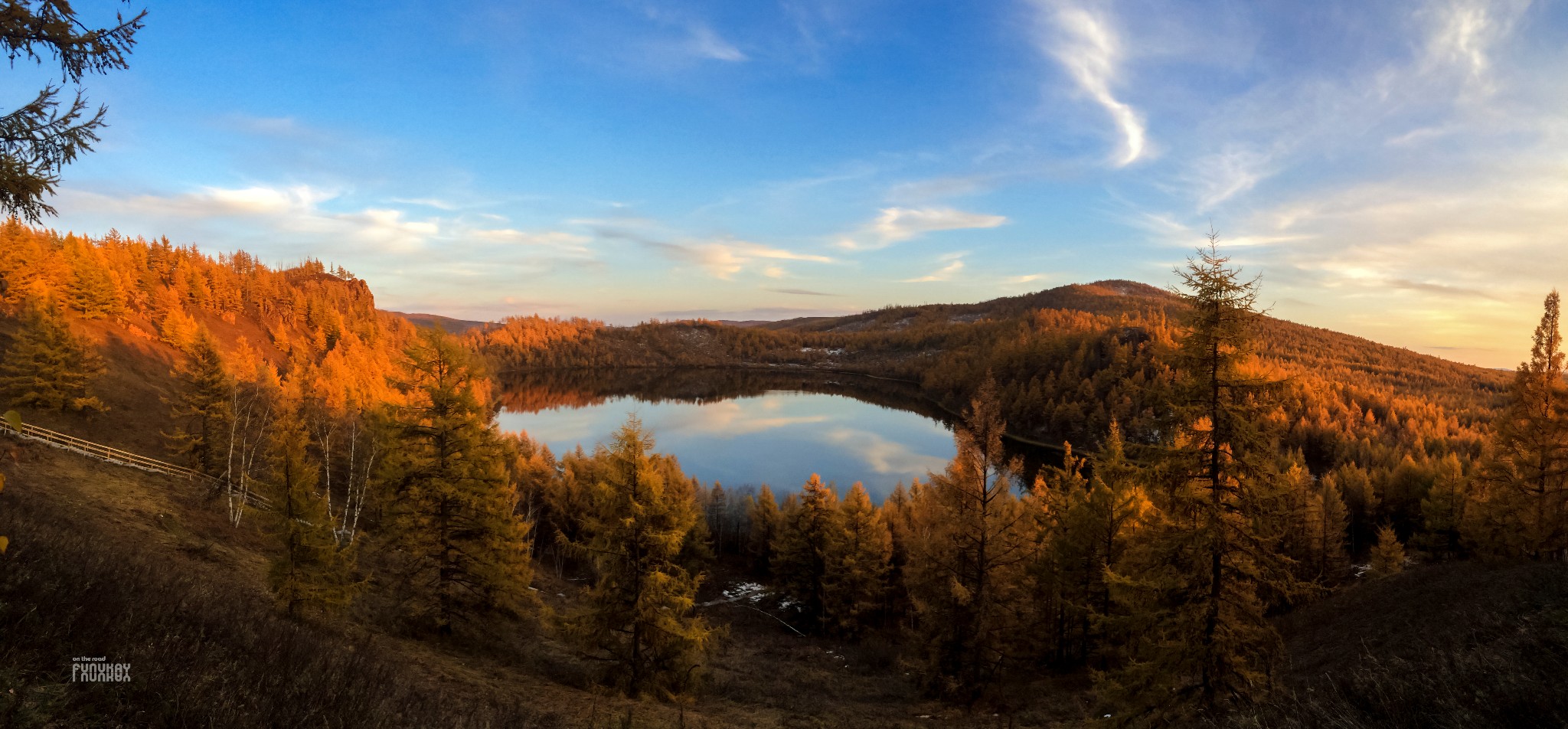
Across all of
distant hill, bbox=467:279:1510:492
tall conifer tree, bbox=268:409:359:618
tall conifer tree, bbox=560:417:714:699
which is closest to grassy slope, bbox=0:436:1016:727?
tall conifer tree, bbox=268:409:359:618

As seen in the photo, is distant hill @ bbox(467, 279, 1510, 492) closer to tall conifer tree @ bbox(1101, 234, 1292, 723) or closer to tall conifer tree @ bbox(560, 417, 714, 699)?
tall conifer tree @ bbox(1101, 234, 1292, 723)

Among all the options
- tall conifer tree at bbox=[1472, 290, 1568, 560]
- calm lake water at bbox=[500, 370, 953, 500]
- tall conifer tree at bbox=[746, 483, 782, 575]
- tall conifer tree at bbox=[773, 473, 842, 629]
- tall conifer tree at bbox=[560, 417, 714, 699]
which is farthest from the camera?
calm lake water at bbox=[500, 370, 953, 500]

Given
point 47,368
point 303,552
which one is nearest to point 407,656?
point 303,552

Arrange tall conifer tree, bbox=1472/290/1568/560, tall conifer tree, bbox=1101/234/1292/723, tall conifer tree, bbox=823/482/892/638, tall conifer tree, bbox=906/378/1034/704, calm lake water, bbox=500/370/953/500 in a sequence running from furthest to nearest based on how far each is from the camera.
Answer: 1. calm lake water, bbox=500/370/953/500
2. tall conifer tree, bbox=823/482/892/638
3. tall conifer tree, bbox=1472/290/1568/560
4. tall conifer tree, bbox=906/378/1034/704
5. tall conifer tree, bbox=1101/234/1292/723

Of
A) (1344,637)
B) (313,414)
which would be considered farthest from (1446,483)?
(313,414)

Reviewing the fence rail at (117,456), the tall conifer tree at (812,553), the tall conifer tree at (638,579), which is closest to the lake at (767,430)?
the tall conifer tree at (812,553)

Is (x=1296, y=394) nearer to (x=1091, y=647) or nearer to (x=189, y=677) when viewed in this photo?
(x=189, y=677)

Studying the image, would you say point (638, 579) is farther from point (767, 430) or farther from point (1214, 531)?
point (767, 430)
